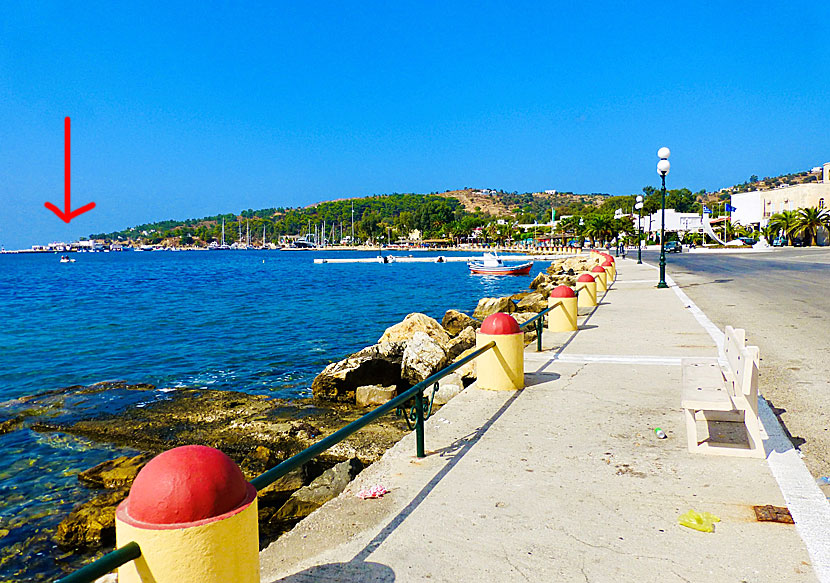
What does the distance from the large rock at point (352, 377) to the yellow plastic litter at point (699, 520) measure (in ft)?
26.5

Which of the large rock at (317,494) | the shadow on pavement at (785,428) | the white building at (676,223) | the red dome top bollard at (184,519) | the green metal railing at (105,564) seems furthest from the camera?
the white building at (676,223)

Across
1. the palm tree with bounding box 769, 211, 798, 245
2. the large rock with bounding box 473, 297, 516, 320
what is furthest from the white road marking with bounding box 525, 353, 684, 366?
the palm tree with bounding box 769, 211, 798, 245

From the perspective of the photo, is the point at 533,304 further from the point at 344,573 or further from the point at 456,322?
the point at 344,573

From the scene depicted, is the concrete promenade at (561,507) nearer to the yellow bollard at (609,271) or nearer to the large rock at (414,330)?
the large rock at (414,330)

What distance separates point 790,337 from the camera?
11.3 metres

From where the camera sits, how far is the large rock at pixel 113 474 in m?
7.78

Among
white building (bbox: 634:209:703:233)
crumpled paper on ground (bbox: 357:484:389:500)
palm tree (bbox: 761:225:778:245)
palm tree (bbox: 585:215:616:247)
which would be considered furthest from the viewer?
white building (bbox: 634:209:703:233)

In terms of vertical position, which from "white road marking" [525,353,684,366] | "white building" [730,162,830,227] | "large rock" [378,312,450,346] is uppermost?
"white building" [730,162,830,227]

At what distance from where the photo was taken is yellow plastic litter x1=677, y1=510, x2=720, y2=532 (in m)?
4.02

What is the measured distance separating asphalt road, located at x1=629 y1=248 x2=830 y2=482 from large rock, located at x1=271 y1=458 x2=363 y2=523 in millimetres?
4254

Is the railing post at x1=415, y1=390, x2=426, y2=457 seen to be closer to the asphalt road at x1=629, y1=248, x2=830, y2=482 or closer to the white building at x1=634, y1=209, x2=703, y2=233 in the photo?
the asphalt road at x1=629, y1=248, x2=830, y2=482

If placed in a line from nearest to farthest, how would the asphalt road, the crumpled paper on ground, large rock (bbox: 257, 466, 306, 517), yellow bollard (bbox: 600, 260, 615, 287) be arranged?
the crumpled paper on ground < the asphalt road < large rock (bbox: 257, 466, 306, 517) < yellow bollard (bbox: 600, 260, 615, 287)

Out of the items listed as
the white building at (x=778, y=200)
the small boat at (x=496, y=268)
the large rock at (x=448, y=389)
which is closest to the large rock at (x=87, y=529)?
the large rock at (x=448, y=389)

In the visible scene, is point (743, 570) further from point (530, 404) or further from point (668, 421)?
point (530, 404)
